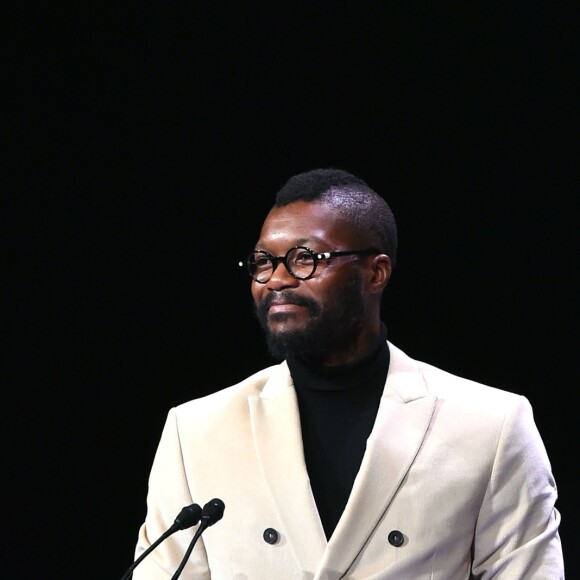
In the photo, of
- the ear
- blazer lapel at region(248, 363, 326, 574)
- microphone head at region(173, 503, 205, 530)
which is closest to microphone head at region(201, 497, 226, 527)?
microphone head at region(173, 503, 205, 530)

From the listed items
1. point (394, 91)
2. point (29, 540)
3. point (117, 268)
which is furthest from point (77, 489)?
point (394, 91)

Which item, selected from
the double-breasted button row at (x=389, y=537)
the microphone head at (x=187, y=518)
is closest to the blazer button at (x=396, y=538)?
the double-breasted button row at (x=389, y=537)

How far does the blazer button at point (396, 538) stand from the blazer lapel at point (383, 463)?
0.05 m

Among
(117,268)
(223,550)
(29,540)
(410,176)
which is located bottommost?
(29,540)

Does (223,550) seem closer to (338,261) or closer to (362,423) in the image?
(362,423)

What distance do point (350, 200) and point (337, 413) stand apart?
23.5 inches

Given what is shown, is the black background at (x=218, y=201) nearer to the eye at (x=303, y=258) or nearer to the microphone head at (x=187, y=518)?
the eye at (x=303, y=258)

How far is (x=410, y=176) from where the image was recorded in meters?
3.78

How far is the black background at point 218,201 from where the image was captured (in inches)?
144

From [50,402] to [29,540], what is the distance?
1.88ft

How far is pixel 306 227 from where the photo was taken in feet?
7.64

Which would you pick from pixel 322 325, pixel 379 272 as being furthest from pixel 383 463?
pixel 379 272

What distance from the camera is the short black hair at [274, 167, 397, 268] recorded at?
94.7 inches

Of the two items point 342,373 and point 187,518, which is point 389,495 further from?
point 187,518
